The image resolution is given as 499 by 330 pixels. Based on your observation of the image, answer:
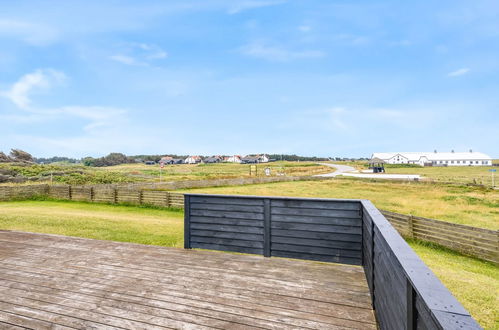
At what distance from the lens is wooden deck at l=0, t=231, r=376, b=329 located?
107 inches

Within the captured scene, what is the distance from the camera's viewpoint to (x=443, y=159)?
99.4 m

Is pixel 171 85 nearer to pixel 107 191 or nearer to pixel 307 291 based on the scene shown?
pixel 107 191

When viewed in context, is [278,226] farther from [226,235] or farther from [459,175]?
[459,175]

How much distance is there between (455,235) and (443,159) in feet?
370

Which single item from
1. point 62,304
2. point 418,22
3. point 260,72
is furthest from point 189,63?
point 62,304

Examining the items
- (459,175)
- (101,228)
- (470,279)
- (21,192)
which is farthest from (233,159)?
(470,279)

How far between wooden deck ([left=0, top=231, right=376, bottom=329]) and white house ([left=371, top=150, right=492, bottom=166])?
115 metres

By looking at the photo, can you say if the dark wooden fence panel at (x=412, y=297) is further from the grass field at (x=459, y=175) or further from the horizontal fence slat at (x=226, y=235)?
the grass field at (x=459, y=175)

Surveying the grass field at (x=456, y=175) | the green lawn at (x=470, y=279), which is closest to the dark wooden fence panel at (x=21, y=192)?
the green lawn at (x=470, y=279)

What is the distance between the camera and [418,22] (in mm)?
24422

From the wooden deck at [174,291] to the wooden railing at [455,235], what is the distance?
6.10m

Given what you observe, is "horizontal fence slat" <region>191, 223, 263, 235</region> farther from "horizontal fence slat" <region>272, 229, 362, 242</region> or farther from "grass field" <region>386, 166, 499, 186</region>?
"grass field" <region>386, 166, 499, 186</region>

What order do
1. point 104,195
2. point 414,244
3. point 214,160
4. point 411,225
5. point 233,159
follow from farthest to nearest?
point 233,159, point 214,160, point 104,195, point 411,225, point 414,244

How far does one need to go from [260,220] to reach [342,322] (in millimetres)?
2225
